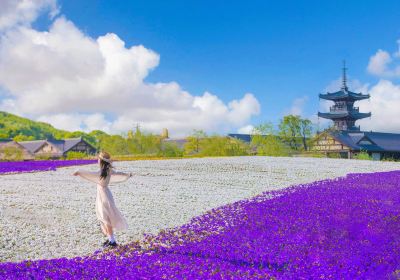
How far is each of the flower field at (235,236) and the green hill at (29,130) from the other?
293 feet

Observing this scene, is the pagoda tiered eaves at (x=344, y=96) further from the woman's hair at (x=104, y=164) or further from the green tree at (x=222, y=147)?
the woman's hair at (x=104, y=164)

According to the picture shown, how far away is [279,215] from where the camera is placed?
36.0ft

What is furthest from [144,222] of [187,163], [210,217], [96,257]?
[187,163]

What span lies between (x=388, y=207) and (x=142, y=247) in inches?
254

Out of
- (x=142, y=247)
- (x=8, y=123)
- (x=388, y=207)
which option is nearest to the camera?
(x=142, y=247)

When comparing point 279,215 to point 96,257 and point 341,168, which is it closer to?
point 96,257

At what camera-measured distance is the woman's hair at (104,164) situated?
931 centimetres

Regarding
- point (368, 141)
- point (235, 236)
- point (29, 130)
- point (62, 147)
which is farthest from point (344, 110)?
point (29, 130)

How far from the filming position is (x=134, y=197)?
1587 cm

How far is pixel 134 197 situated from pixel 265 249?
27.8 feet

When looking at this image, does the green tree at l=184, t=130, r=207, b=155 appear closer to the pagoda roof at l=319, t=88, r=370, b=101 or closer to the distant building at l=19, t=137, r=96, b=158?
the pagoda roof at l=319, t=88, r=370, b=101

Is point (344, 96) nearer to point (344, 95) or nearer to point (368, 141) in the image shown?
point (344, 95)

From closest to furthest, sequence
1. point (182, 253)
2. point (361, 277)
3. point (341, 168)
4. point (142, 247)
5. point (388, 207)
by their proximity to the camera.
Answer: point (361, 277)
point (182, 253)
point (142, 247)
point (388, 207)
point (341, 168)

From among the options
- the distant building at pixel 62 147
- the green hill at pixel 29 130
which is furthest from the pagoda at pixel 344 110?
the green hill at pixel 29 130
